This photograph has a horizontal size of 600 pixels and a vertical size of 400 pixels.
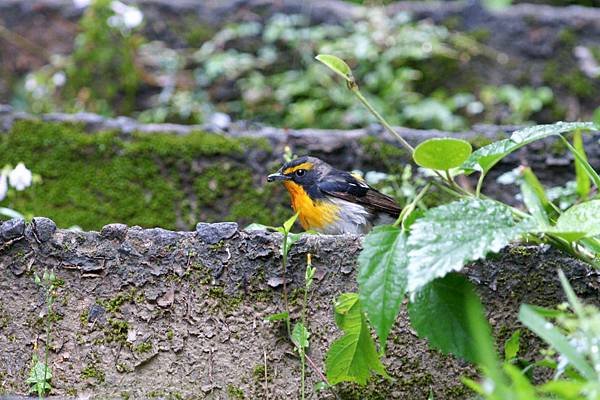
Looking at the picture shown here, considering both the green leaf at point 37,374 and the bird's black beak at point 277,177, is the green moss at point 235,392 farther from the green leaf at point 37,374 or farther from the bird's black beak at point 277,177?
the bird's black beak at point 277,177

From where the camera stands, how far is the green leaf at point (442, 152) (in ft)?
9.78

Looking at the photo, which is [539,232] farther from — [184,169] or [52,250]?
[184,169]

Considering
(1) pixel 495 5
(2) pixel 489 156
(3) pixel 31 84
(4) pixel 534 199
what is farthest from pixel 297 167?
(1) pixel 495 5

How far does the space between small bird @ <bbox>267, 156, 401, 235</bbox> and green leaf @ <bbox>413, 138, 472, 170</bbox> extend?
7.18 ft

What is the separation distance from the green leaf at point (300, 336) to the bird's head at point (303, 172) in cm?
184

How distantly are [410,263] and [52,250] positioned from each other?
1.53m

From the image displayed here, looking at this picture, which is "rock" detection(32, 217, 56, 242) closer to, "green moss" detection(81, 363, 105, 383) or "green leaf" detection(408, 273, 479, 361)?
"green moss" detection(81, 363, 105, 383)

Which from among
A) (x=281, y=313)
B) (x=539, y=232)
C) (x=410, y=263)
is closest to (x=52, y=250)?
(x=281, y=313)

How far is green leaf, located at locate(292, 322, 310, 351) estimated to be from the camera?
11.0 feet

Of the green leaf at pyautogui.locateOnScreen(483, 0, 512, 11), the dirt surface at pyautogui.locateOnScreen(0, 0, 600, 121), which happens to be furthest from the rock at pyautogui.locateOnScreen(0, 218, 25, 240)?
the green leaf at pyautogui.locateOnScreen(483, 0, 512, 11)

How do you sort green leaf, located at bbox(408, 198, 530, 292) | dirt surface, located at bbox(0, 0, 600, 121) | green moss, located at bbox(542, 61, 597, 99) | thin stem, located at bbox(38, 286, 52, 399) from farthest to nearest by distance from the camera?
1. dirt surface, located at bbox(0, 0, 600, 121)
2. green moss, located at bbox(542, 61, 597, 99)
3. thin stem, located at bbox(38, 286, 52, 399)
4. green leaf, located at bbox(408, 198, 530, 292)

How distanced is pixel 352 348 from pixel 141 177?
2.83 m

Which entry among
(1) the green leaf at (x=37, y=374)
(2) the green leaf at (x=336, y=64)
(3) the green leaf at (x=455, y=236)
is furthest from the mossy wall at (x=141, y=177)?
(3) the green leaf at (x=455, y=236)

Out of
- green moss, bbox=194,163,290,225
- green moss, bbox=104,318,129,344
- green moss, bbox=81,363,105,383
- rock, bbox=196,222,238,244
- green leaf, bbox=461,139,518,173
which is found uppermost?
green leaf, bbox=461,139,518,173
